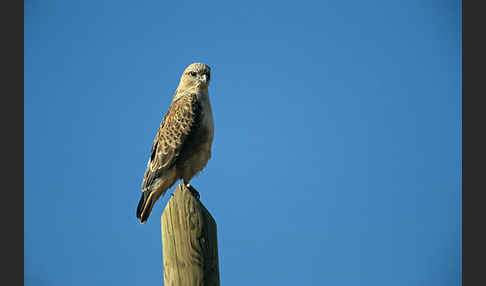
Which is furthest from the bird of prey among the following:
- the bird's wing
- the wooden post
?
the wooden post

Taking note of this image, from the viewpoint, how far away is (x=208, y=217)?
330cm

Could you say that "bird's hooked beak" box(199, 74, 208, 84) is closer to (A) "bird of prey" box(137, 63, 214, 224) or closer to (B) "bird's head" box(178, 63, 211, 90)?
(B) "bird's head" box(178, 63, 211, 90)

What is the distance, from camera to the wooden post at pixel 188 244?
10.3 ft

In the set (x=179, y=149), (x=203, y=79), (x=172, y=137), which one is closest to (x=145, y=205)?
(x=179, y=149)

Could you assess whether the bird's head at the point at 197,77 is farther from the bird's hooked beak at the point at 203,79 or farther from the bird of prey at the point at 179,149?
the bird of prey at the point at 179,149

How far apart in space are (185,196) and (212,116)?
2267 millimetres

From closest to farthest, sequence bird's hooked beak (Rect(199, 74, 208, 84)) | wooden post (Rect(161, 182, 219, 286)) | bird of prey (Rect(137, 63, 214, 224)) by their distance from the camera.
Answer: wooden post (Rect(161, 182, 219, 286)) < bird of prey (Rect(137, 63, 214, 224)) < bird's hooked beak (Rect(199, 74, 208, 84))

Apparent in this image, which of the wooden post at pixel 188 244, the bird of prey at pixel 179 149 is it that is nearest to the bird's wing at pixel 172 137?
the bird of prey at pixel 179 149

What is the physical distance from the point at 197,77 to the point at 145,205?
189 centimetres

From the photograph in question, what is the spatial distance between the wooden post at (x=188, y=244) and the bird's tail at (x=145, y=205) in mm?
1756

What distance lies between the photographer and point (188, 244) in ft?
10.4

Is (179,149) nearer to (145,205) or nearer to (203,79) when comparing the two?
(145,205)

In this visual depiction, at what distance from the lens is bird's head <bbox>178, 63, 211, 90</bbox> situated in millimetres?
5652

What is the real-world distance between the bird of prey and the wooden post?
5.95ft
